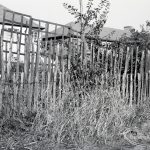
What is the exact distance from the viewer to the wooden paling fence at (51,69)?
5590mm

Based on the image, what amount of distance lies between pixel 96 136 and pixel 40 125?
34.0 inches

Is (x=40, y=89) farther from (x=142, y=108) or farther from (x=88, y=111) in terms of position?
(x=142, y=108)

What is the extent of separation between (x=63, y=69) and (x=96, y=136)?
1761 mm

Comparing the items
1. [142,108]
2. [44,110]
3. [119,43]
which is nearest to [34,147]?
[44,110]

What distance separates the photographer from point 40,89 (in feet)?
19.7

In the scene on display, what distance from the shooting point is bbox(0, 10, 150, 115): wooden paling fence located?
5.59 metres

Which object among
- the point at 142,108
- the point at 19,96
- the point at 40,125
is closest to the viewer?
the point at 40,125

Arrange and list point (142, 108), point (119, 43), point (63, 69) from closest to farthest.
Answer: point (63, 69)
point (142, 108)
point (119, 43)

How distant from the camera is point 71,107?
16.9ft

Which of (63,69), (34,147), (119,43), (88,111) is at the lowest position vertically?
(34,147)

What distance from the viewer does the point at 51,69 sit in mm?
6262

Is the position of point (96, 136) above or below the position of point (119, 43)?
below

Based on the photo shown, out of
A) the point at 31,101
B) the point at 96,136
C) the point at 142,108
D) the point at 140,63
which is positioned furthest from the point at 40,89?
the point at 140,63

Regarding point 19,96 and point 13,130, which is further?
point 19,96
